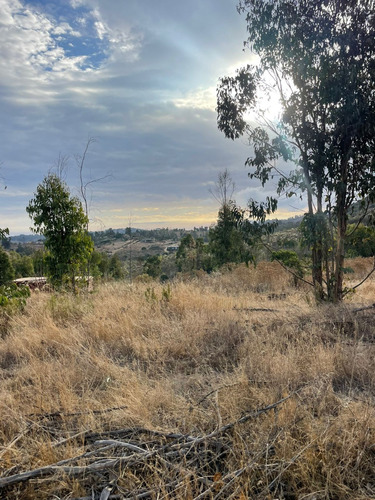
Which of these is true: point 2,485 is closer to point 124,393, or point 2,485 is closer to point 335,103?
point 124,393

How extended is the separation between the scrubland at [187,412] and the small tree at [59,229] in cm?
346

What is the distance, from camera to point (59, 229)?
28.1ft

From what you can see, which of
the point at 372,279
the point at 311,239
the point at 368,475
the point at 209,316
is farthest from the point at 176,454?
the point at 372,279

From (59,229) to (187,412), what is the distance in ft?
22.8

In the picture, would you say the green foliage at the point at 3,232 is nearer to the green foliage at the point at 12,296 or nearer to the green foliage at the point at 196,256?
Result: the green foliage at the point at 12,296

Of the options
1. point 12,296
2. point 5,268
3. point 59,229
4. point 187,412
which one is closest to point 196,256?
point 59,229

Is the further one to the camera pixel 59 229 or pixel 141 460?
pixel 59 229

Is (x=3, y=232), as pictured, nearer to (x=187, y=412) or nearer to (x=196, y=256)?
(x=187, y=412)

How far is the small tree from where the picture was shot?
848cm

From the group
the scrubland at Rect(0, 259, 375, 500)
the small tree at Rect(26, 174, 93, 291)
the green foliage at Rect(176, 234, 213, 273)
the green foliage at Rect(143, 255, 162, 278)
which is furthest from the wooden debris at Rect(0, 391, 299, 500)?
the green foliage at Rect(143, 255, 162, 278)

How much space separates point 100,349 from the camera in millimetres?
4617

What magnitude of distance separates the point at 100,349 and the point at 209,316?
1.95 meters

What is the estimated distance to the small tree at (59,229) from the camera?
334 inches

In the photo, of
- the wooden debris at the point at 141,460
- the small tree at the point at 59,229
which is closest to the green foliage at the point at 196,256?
the small tree at the point at 59,229
